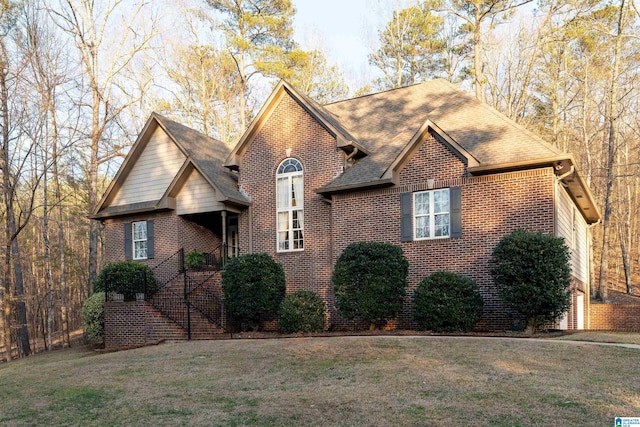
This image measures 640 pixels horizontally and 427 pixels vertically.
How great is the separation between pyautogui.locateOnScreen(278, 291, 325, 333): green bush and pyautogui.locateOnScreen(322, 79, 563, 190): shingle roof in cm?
344

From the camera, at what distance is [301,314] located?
1534 centimetres

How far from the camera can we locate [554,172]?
1432 cm

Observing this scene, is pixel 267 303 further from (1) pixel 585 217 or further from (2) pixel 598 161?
(2) pixel 598 161

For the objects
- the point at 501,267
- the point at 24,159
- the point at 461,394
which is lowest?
the point at 461,394

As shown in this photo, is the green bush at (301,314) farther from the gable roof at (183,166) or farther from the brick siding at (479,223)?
the gable roof at (183,166)

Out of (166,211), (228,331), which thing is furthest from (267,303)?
(166,211)

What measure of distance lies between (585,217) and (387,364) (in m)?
16.0

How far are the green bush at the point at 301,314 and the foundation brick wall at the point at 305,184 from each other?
4.81 ft

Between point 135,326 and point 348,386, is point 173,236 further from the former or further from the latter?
point 348,386

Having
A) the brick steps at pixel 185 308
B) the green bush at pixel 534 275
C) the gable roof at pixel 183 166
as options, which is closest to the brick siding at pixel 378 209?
the gable roof at pixel 183 166

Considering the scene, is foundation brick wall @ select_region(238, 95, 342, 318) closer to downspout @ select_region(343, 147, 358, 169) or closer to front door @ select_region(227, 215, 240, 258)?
downspout @ select_region(343, 147, 358, 169)

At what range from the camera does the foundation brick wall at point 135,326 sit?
53.1 feet

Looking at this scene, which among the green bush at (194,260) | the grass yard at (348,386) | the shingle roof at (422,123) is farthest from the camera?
the green bush at (194,260)

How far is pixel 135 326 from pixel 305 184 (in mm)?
6640
